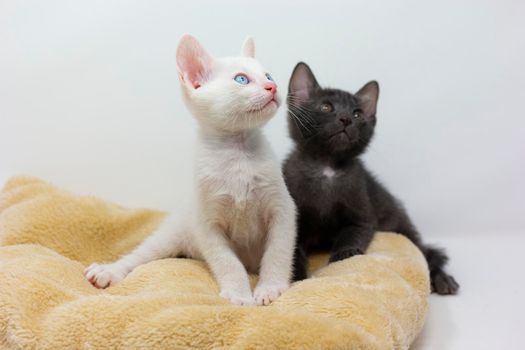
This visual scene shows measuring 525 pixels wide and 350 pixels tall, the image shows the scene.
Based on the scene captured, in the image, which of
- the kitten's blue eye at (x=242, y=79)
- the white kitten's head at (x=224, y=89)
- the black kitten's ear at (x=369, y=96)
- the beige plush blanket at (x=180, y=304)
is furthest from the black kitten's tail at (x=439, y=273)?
the kitten's blue eye at (x=242, y=79)

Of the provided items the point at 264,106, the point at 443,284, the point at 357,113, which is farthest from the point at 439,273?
the point at 264,106

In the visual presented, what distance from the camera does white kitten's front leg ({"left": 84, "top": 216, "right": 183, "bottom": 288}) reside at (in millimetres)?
1687

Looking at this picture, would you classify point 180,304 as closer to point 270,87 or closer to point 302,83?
point 270,87

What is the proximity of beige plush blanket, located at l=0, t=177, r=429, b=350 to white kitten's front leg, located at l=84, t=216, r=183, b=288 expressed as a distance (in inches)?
3.9

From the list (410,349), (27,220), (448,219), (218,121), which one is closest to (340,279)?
(410,349)

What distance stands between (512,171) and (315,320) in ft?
6.06

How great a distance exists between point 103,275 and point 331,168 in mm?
964

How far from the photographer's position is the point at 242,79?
149 centimetres

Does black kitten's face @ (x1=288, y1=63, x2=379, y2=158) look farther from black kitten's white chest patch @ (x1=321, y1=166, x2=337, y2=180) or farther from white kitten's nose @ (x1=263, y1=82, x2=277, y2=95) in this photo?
white kitten's nose @ (x1=263, y1=82, x2=277, y2=95)

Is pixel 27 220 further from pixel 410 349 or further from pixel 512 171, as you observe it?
pixel 512 171

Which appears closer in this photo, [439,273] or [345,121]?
[345,121]

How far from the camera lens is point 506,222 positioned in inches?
102

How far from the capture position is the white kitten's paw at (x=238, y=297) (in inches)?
54.7

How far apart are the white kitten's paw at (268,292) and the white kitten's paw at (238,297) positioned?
2cm
